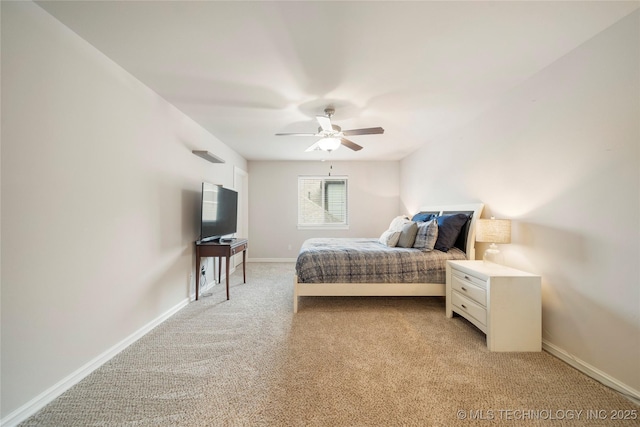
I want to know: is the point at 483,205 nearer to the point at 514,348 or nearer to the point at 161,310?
the point at 514,348

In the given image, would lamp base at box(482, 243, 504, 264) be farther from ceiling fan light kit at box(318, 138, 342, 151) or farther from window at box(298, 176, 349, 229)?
window at box(298, 176, 349, 229)

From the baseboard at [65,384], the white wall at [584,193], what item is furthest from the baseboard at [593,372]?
the baseboard at [65,384]

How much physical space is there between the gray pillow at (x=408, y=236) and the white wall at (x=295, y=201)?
2.35 metres

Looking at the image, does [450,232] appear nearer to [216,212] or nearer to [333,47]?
[333,47]

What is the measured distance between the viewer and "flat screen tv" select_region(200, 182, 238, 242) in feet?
9.72

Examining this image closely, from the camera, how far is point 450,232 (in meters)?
2.88

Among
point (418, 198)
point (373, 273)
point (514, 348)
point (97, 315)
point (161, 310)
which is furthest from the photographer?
point (418, 198)

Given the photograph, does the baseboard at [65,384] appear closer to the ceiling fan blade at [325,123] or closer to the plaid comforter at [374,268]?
the plaid comforter at [374,268]

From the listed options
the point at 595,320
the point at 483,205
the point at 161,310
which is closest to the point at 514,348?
the point at 595,320

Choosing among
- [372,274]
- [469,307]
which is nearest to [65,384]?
[372,274]

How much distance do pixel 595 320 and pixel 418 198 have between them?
3103 mm

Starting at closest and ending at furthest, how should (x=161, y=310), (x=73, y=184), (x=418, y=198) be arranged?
(x=73, y=184)
(x=161, y=310)
(x=418, y=198)

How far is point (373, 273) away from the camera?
107 inches

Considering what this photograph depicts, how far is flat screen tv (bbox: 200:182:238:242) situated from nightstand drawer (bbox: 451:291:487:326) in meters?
2.98
